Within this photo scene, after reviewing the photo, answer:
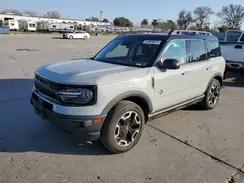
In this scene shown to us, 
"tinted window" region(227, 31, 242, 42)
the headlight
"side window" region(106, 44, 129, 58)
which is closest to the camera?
the headlight

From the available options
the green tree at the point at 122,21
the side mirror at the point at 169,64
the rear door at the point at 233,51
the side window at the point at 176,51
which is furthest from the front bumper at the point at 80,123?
the green tree at the point at 122,21

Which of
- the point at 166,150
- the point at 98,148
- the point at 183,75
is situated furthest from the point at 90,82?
the point at 183,75

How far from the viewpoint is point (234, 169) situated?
3.90 metres

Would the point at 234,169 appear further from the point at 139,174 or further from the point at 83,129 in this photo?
the point at 83,129

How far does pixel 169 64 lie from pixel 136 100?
2.65 feet

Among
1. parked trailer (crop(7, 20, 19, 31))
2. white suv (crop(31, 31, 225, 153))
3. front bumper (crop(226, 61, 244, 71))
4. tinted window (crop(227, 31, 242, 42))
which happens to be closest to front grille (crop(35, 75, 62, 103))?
white suv (crop(31, 31, 225, 153))

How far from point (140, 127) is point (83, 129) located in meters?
1.06

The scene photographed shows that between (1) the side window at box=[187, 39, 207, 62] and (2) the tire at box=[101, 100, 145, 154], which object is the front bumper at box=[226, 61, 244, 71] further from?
(2) the tire at box=[101, 100, 145, 154]

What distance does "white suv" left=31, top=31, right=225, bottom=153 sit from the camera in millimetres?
3844

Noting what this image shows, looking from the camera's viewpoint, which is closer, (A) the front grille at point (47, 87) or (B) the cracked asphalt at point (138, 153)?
(B) the cracked asphalt at point (138, 153)

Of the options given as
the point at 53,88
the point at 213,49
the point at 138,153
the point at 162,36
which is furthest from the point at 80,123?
the point at 213,49

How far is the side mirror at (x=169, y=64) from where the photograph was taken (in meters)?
4.64

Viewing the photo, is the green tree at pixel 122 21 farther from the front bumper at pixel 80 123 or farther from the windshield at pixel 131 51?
the front bumper at pixel 80 123

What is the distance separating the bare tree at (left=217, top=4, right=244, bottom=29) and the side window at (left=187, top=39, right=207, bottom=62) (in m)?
83.2
